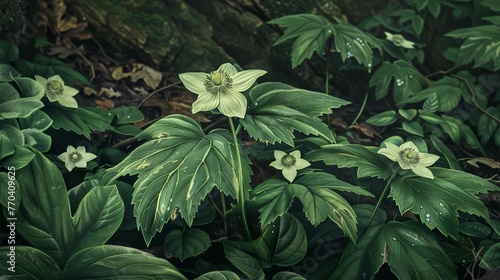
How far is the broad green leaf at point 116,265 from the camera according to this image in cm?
168

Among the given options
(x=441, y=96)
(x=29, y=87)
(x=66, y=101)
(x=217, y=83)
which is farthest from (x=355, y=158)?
(x=29, y=87)

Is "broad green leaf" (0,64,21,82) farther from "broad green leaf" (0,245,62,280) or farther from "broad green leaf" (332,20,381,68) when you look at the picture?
"broad green leaf" (332,20,381,68)

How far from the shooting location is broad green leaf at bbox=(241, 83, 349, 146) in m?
1.84

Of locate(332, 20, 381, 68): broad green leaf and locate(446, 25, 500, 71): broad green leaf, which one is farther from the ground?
locate(332, 20, 381, 68): broad green leaf

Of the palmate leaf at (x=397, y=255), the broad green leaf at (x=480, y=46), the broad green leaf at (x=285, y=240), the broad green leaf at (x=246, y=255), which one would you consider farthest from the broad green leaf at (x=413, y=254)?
the broad green leaf at (x=480, y=46)

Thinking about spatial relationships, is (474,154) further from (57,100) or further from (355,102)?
(57,100)

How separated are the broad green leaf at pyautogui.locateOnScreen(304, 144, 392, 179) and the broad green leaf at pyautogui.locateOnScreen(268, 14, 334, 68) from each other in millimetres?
472

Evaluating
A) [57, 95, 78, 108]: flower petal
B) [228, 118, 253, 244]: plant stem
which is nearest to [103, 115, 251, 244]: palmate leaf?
[228, 118, 253, 244]: plant stem

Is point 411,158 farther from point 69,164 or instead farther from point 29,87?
point 29,87

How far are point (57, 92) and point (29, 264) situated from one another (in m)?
0.68

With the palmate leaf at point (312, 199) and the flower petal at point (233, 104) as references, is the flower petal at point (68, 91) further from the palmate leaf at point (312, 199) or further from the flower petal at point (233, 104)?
the palmate leaf at point (312, 199)

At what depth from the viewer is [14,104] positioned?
1.93 meters

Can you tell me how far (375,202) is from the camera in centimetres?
203

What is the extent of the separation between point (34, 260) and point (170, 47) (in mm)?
1239
